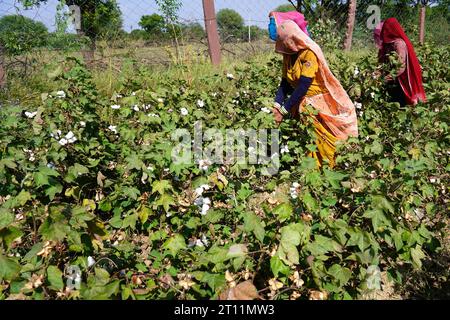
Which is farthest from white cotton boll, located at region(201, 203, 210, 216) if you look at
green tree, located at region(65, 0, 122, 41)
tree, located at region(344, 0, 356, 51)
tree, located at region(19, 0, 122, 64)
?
tree, located at region(344, 0, 356, 51)

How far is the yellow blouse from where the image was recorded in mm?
3090

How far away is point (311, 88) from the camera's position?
10.8ft

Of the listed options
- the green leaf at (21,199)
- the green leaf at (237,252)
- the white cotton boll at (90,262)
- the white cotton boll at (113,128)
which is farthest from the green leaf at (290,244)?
the white cotton boll at (113,128)

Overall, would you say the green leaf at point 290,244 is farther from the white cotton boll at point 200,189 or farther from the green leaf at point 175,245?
the white cotton boll at point 200,189

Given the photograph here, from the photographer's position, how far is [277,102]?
3.43 metres

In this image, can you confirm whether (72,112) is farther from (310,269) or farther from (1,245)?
(310,269)

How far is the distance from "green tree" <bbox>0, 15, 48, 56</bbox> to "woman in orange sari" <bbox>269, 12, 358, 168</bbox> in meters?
2.50

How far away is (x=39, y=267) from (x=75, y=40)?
3420 millimetres

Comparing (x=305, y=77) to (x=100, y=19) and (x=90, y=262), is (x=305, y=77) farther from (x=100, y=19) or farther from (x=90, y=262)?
(x=100, y=19)

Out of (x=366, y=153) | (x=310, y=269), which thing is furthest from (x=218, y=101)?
(x=310, y=269)

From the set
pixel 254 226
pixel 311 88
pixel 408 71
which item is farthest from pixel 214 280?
pixel 408 71

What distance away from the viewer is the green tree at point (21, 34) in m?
4.11

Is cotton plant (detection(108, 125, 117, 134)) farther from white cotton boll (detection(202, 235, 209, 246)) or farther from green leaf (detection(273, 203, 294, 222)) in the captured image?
green leaf (detection(273, 203, 294, 222))
